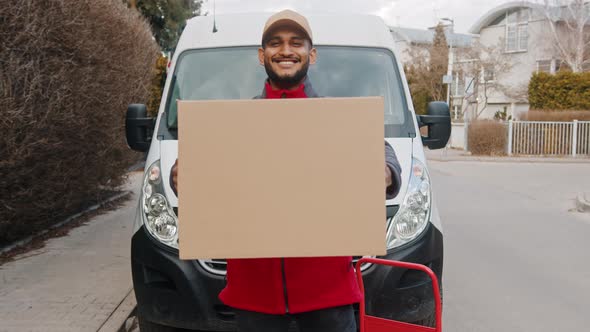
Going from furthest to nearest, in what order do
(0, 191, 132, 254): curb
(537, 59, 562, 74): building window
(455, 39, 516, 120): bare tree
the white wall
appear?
(537, 59, 562, 74): building window
(455, 39, 516, 120): bare tree
the white wall
(0, 191, 132, 254): curb

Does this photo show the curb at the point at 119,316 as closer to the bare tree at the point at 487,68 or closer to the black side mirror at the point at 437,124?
the black side mirror at the point at 437,124

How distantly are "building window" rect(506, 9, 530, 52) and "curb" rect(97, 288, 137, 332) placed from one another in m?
44.6

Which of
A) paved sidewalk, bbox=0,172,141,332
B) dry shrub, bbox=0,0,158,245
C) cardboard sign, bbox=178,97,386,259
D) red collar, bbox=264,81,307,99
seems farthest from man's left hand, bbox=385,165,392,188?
dry shrub, bbox=0,0,158,245

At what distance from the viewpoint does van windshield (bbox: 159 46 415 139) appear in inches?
199

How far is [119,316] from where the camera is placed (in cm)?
503

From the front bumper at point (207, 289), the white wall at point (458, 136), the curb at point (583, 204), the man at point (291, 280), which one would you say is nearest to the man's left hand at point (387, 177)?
the man at point (291, 280)

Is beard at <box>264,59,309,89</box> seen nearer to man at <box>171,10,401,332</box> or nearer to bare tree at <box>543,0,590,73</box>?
man at <box>171,10,401,332</box>

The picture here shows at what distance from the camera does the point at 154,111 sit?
17.0 m

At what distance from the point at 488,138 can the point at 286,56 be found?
24.9 m

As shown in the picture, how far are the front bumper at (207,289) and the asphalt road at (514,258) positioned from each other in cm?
138

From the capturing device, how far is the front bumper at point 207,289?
3.85m

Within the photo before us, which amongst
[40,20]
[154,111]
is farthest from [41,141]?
[154,111]

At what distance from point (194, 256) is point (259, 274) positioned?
344 millimetres

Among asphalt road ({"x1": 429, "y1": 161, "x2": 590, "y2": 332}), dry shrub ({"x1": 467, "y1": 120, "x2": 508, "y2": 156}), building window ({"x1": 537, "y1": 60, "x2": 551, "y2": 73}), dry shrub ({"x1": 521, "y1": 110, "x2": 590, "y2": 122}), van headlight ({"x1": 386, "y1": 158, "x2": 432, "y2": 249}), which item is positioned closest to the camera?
van headlight ({"x1": 386, "y1": 158, "x2": 432, "y2": 249})
